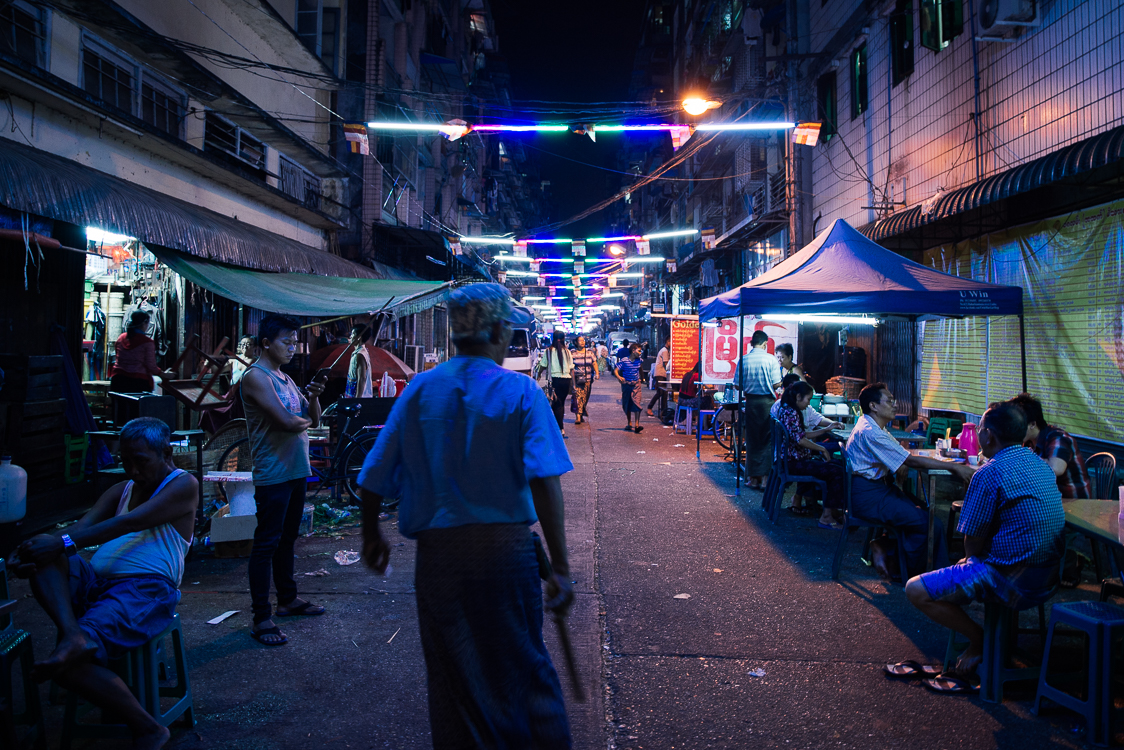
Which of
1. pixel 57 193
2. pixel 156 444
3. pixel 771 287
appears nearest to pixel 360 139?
pixel 57 193

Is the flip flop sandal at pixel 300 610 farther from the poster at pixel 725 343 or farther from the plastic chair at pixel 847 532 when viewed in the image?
the poster at pixel 725 343

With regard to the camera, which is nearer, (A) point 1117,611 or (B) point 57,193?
(A) point 1117,611

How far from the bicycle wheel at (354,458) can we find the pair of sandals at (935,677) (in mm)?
5843

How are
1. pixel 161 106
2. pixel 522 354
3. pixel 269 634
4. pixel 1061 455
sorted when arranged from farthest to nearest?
pixel 522 354
pixel 161 106
pixel 1061 455
pixel 269 634

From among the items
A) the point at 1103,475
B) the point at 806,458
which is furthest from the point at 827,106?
the point at 1103,475

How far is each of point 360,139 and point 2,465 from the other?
8.78 meters

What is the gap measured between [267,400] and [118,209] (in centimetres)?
445

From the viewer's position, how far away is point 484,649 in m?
2.34

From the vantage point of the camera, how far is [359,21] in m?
Result: 20.7

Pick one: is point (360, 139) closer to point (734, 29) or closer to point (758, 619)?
point (758, 619)

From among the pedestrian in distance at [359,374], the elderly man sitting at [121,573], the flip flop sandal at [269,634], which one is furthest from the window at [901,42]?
the elderly man sitting at [121,573]

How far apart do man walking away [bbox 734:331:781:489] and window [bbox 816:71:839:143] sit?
8.91m

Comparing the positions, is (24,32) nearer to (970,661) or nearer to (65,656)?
(65,656)

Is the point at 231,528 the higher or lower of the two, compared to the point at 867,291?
lower
